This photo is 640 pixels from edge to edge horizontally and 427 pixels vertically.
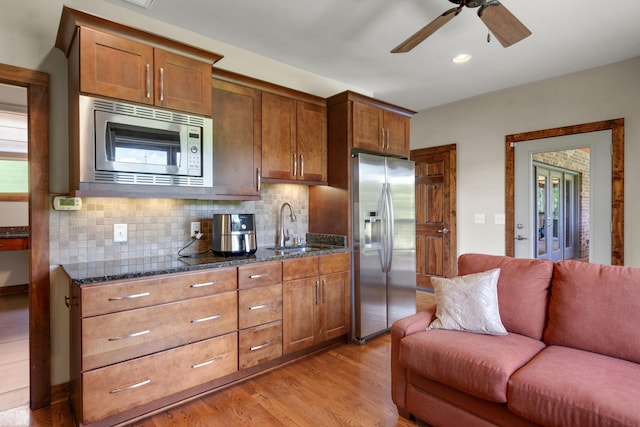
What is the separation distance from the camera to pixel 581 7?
98.2 inches

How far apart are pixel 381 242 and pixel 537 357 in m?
1.73

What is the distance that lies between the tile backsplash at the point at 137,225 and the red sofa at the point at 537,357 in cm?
172

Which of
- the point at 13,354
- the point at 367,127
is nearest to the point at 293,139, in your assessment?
the point at 367,127

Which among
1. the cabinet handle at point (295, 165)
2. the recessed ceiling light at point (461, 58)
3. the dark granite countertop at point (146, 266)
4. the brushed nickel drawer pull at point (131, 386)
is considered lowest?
the brushed nickel drawer pull at point (131, 386)

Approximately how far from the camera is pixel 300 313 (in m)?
2.79

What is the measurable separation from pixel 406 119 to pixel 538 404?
300cm

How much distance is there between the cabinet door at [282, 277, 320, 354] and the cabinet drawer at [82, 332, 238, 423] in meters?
0.46

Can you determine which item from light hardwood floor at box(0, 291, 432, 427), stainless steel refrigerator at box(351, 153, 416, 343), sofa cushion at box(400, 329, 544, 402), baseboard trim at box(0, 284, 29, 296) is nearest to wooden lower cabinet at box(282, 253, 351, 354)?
stainless steel refrigerator at box(351, 153, 416, 343)

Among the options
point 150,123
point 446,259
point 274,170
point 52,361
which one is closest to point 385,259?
point 274,170

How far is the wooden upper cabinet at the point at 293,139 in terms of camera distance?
116 inches

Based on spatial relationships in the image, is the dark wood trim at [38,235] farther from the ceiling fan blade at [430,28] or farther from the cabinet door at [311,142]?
the ceiling fan blade at [430,28]

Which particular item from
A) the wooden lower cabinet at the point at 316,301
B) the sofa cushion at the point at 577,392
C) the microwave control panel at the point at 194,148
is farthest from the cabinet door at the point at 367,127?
the sofa cushion at the point at 577,392

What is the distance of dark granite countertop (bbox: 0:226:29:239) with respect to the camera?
454 centimetres

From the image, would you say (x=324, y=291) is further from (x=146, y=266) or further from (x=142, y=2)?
(x=142, y=2)
